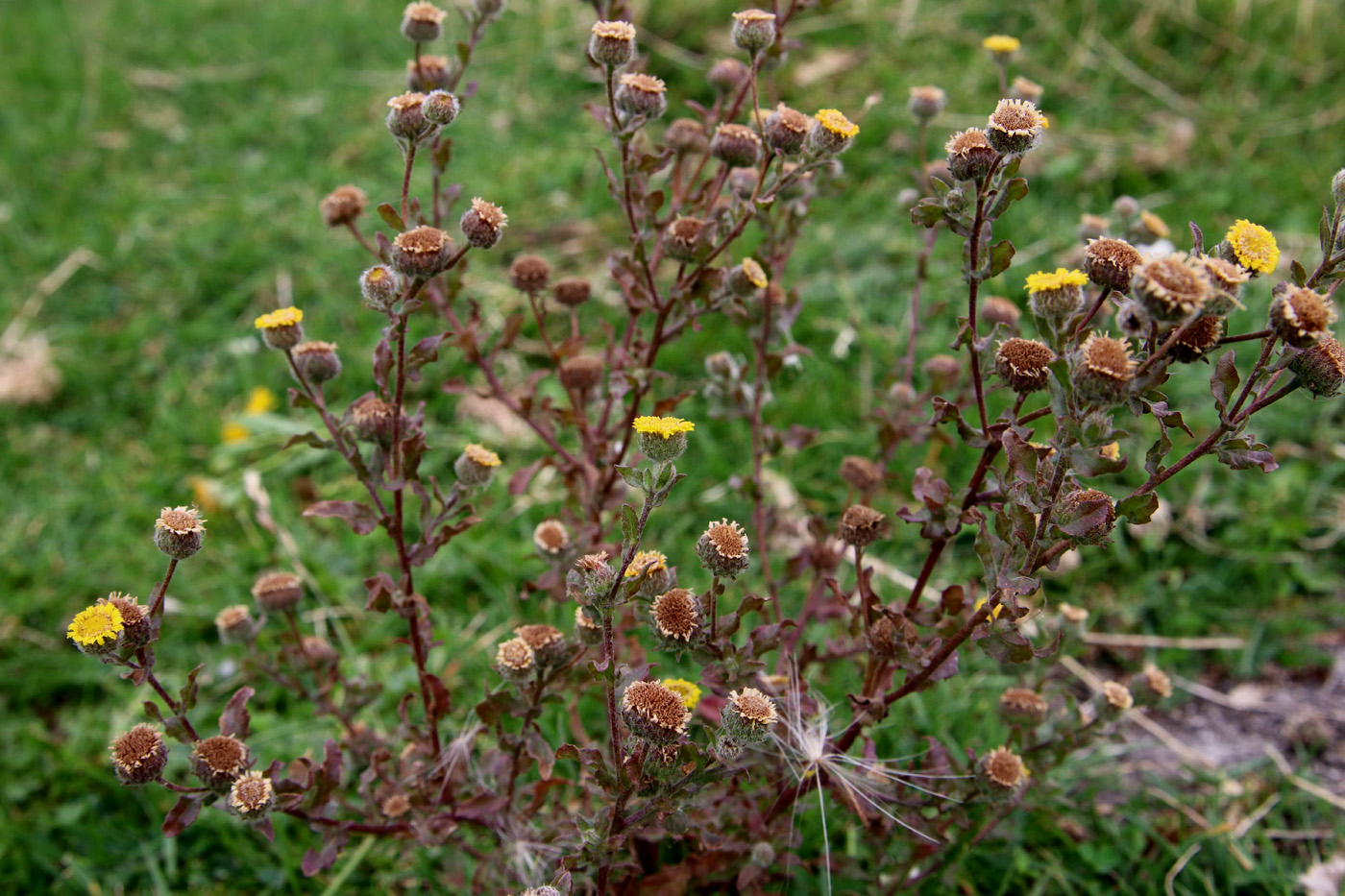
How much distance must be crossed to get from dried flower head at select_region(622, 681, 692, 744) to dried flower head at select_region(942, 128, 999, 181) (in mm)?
766

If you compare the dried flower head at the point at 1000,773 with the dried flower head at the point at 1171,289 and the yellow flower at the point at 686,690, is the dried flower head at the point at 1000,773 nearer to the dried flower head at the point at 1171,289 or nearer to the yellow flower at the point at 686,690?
the yellow flower at the point at 686,690

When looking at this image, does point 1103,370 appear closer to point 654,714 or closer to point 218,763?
point 654,714

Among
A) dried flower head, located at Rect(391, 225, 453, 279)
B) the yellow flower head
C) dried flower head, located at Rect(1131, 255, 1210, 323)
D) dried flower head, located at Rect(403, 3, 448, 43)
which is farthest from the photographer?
dried flower head, located at Rect(403, 3, 448, 43)

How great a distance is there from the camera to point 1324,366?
1.21 metres

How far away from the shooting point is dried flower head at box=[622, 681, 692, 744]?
50.4 inches

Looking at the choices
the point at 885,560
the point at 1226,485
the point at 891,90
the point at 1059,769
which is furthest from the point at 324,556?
the point at 891,90

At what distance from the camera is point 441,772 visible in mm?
1726

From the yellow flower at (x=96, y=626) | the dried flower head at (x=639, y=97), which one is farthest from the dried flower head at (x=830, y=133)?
the yellow flower at (x=96, y=626)

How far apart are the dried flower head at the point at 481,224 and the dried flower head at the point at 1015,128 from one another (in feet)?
2.23

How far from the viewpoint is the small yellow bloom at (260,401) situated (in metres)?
3.25

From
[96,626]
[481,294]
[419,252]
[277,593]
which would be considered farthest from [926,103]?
[481,294]

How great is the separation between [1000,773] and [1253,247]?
85 cm

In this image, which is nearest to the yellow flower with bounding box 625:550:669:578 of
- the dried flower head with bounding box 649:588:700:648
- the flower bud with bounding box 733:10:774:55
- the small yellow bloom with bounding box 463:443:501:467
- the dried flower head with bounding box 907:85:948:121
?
the dried flower head with bounding box 649:588:700:648

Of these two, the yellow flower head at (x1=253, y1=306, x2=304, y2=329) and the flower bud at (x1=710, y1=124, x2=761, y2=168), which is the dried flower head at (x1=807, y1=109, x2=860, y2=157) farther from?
the yellow flower head at (x1=253, y1=306, x2=304, y2=329)
